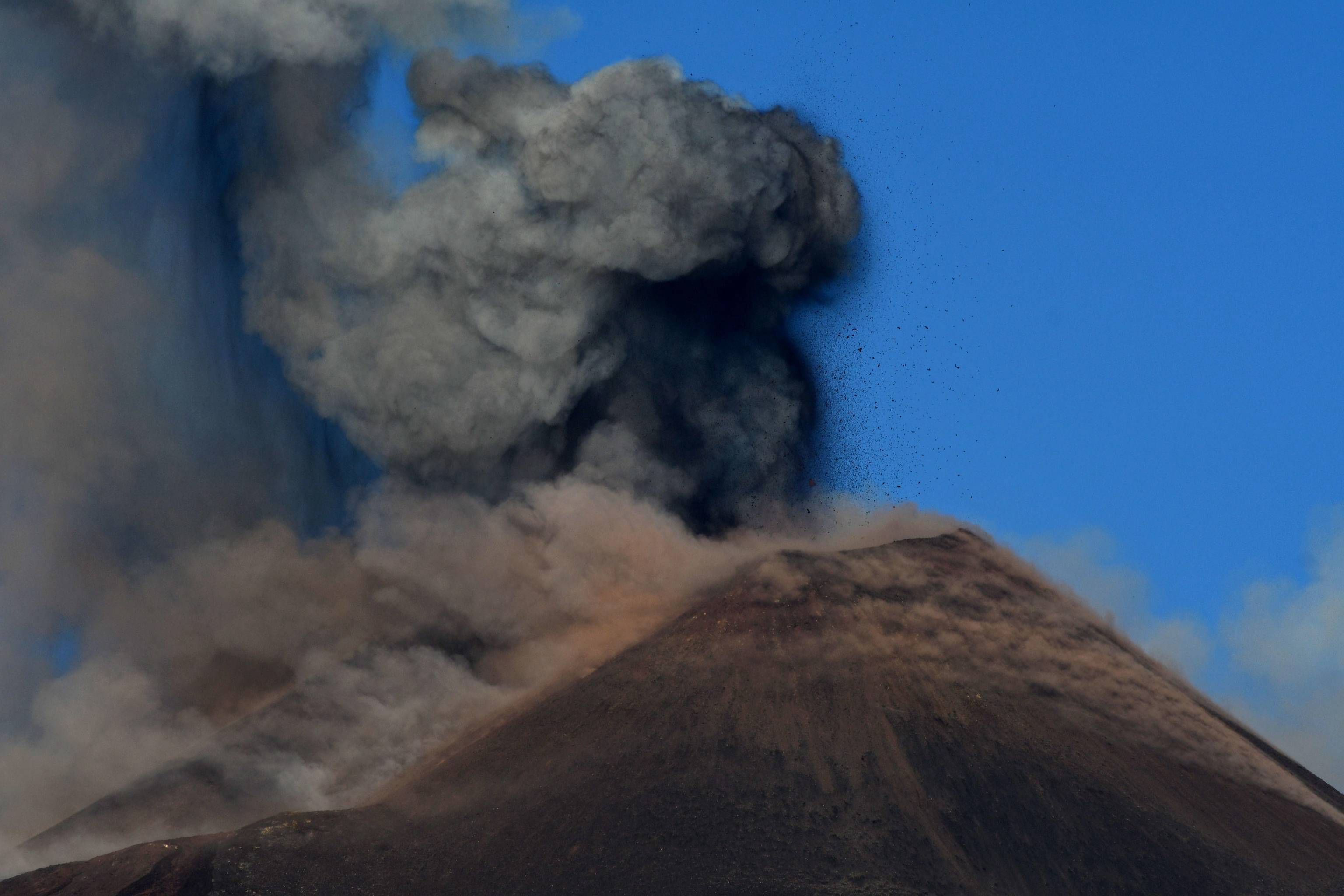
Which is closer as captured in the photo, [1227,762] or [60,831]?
[60,831]

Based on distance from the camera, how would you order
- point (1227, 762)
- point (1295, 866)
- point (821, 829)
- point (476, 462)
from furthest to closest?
1. point (476, 462)
2. point (1227, 762)
3. point (1295, 866)
4. point (821, 829)

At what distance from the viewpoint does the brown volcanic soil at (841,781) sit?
42.6 meters

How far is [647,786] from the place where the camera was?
4534 cm

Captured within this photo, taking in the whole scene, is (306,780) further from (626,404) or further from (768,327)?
(768,327)

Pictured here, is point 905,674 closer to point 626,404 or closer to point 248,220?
point 626,404

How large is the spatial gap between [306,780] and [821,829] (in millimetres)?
14828

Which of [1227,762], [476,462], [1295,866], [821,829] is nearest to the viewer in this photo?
[821,829]

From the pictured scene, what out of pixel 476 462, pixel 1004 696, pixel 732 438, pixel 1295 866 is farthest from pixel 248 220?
pixel 1295 866

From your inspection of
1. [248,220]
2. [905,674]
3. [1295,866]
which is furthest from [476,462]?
[1295,866]

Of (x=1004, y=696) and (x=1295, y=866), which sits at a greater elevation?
(x=1004, y=696)

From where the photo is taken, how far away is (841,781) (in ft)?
153

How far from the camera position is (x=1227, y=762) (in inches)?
2095

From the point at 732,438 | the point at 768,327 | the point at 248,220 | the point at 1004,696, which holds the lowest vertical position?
the point at 1004,696

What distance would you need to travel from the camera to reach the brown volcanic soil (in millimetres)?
42594
